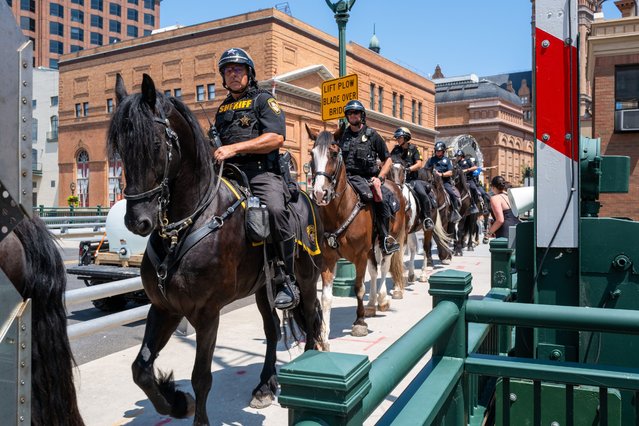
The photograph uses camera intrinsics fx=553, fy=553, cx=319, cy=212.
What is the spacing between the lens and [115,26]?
102000 millimetres

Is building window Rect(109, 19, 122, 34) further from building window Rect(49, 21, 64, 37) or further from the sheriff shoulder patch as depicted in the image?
the sheriff shoulder patch

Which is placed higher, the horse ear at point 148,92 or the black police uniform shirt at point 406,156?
the black police uniform shirt at point 406,156

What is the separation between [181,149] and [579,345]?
3.11 m

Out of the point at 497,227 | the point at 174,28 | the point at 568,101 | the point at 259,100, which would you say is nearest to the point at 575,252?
the point at 568,101

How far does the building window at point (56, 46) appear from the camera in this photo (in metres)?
92.5

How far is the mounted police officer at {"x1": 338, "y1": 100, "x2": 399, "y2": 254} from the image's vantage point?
Answer: 8086 mm

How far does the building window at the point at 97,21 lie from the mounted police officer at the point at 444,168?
98842 mm

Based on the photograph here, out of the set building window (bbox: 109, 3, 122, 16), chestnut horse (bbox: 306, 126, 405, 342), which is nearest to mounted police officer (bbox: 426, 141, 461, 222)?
chestnut horse (bbox: 306, 126, 405, 342)

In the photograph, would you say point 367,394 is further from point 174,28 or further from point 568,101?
point 174,28

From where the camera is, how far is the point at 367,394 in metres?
1.60

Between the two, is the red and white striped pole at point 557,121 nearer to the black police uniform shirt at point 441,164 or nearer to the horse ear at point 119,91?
the horse ear at point 119,91

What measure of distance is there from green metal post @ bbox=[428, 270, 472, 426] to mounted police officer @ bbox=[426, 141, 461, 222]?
12.2m

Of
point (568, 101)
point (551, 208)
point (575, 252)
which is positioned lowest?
point (575, 252)

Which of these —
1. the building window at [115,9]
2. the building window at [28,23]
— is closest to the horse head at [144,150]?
the building window at [28,23]
